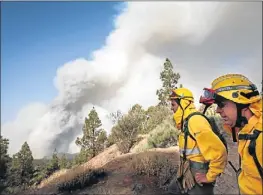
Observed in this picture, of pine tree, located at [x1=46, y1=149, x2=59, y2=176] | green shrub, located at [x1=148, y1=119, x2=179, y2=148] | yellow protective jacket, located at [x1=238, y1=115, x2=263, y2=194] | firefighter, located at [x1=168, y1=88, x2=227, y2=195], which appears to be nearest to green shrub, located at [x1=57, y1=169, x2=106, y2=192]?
firefighter, located at [x1=168, y1=88, x2=227, y2=195]

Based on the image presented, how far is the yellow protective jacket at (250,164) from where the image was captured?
8.64ft

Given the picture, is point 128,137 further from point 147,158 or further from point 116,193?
point 116,193

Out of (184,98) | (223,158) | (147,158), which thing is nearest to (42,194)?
(147,158)

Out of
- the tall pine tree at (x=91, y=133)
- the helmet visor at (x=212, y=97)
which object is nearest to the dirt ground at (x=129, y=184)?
the helmet visor at (x=212, y=97)

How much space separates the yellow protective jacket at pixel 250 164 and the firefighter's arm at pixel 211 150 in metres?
1.26

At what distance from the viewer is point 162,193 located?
9.01 metres

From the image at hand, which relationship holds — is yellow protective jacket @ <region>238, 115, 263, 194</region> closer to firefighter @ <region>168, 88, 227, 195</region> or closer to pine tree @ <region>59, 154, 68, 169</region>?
firefighter @ <region>168, 88, 227, 195</region>

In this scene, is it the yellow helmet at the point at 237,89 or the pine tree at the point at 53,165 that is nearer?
the yellow helmet at the point at 237,89

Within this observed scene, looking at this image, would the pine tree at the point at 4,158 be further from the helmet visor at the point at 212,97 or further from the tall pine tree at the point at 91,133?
the helmet visor at the point at 212,97

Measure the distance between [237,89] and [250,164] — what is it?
626 millimetres

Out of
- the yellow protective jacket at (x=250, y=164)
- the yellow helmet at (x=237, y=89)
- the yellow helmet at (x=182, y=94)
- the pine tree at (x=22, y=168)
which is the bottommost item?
the yellow protective jacket at (x=250, y=164)

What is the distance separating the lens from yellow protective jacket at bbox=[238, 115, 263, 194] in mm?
2635

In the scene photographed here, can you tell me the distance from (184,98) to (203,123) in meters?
0.84

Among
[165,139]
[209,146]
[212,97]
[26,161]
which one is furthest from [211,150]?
[26,161]
